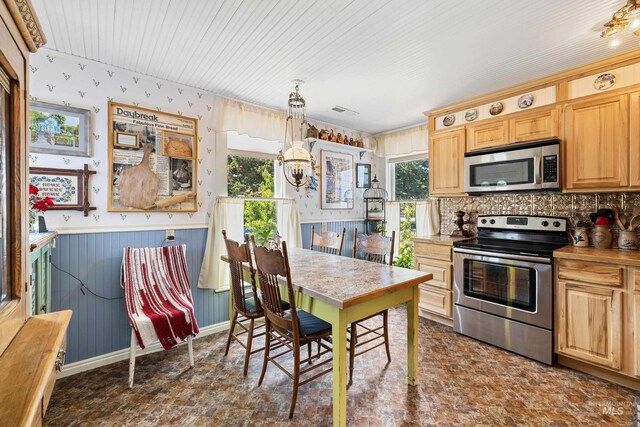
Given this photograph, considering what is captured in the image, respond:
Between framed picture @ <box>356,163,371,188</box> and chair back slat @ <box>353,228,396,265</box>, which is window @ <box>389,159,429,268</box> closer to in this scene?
framed picture @ <box>356,163,371,188</box>

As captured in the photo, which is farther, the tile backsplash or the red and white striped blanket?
the tile backsplash

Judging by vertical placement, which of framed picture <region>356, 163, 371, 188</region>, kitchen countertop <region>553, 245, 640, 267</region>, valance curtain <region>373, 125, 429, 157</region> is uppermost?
valance curtain <region>373, 125, 429, 157</region>

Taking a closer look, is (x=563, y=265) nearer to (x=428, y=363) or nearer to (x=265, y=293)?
(x=428, y=363)

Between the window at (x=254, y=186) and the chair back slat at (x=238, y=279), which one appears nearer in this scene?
the chair back slat at (x=238, y=279)

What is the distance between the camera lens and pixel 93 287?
247 centimetres

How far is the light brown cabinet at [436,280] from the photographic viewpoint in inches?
124

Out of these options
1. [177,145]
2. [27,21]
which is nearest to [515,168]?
[177,145]

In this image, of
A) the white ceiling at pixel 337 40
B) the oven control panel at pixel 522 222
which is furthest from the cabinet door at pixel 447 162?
the white ceiling at pixel 337 40

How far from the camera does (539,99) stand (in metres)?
2.80

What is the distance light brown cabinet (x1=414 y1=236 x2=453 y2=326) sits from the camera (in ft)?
10.3

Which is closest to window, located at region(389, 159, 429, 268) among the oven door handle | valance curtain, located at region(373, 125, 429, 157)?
valance curtain, located at region(373, 125, 429, 157)

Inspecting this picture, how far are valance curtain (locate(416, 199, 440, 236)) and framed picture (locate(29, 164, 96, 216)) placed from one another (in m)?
3.56

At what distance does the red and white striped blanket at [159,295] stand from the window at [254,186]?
878 millimetres

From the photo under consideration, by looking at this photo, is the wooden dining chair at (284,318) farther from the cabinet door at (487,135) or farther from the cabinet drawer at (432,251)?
the cabinet door at (487,135)
